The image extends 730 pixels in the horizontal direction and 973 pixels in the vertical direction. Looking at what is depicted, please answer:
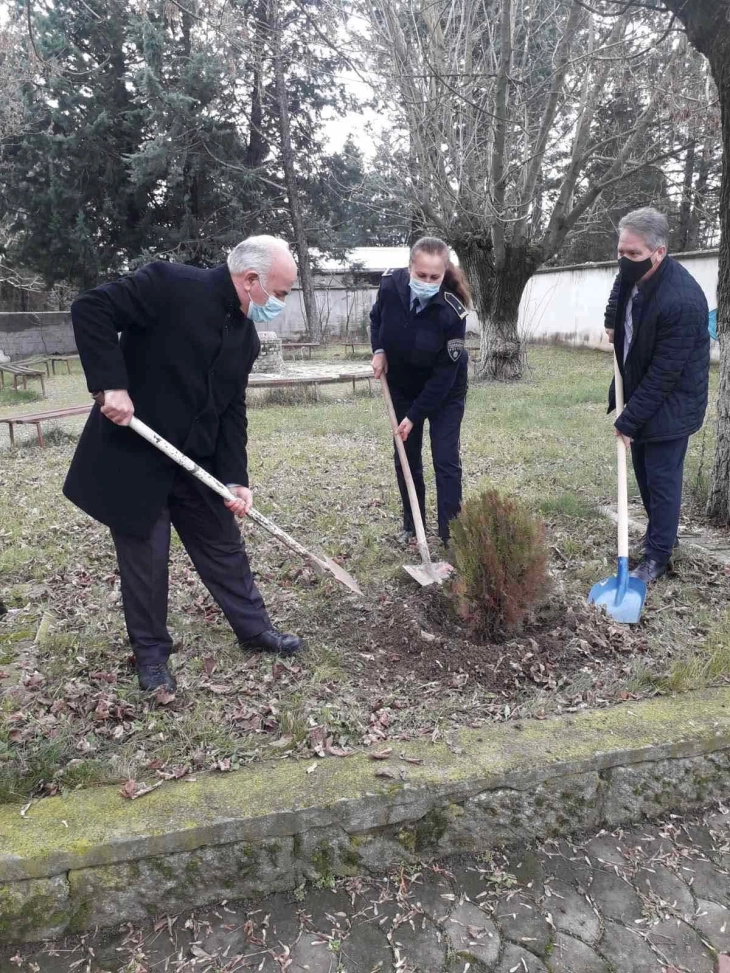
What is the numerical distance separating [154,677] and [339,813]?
1113 mm

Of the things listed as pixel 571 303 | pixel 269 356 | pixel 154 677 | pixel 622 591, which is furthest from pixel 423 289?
pixel 571 303

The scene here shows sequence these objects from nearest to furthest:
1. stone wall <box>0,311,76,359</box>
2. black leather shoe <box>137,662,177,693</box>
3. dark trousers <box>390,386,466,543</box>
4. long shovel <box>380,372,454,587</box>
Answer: black leather shoe <box>137,662,177,693</box> < long shovel <box>380,372,454,587</box> < dark trousers <box>390,386,466,543</box> < stone wall <box>0,311,76,359</box>

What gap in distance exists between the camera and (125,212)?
20.8m

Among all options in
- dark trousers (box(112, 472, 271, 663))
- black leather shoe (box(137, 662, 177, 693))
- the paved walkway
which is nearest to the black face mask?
dark trousers (box(112, 472, 271, 663))

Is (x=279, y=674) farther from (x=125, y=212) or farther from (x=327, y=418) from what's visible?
(x=125, y=212)

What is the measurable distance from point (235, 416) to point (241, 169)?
19.8 m

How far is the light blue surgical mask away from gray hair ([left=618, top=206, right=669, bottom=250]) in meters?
1.76

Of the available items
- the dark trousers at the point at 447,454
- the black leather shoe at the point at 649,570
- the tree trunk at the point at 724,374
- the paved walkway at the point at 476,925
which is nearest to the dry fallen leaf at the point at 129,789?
the paved walkway at the point at 476,925

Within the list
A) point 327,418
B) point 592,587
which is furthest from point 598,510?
point 327,418

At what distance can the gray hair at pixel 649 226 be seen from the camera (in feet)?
11.0

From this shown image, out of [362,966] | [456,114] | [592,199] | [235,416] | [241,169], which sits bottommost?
[362,966]

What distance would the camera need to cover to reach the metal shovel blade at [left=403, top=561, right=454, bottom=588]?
3540 millimetres

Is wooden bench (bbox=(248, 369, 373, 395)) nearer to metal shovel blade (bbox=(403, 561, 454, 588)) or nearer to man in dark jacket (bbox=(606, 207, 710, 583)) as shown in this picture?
metal shovel blade (bbox=(403, 561, 454, 588))

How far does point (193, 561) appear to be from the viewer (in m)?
2.95
